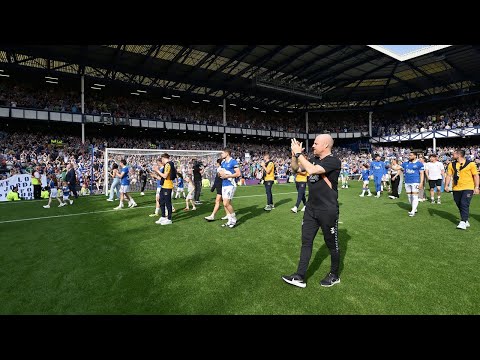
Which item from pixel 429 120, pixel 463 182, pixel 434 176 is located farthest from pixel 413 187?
pixel 429 120

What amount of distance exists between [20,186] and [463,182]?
20.9 meters

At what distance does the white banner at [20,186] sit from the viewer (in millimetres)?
14703

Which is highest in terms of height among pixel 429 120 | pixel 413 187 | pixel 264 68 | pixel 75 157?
pixel 264 68

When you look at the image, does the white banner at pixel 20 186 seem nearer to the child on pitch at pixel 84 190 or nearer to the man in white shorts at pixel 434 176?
the child on pitch at pixel 84 190

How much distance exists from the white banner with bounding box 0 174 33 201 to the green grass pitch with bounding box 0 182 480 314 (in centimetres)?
946

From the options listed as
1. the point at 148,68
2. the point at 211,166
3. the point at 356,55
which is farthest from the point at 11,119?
the point at 356,55

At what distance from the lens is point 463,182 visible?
21.4 ft

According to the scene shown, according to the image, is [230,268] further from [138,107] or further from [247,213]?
[138,107]

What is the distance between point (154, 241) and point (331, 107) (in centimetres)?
4946

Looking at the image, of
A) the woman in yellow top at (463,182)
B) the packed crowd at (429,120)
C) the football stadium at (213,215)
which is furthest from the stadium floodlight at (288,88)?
the woman in yellow top at (463,182)

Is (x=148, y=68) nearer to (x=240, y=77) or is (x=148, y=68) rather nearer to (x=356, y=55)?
(x=240, y=77)

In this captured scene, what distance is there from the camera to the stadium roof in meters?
24.5

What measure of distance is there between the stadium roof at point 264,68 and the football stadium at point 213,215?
269mm
